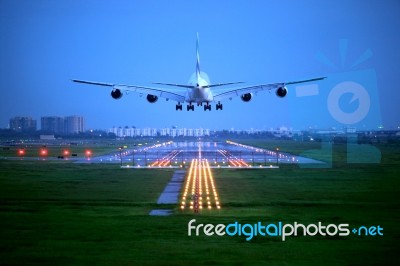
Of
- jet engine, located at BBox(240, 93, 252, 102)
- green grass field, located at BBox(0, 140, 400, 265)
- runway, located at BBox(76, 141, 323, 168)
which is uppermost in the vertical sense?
jet engine, located at BBox(240, 93, 252, 102)

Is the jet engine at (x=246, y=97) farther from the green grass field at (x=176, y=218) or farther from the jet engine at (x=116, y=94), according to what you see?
the jet engine at (x=116, y=94)

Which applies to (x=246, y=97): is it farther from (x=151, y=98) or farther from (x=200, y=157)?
(x=200, y=157)

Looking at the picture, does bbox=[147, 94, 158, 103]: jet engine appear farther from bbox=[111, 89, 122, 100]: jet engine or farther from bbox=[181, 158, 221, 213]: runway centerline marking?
bbox=[181, 158, 221, 213]: runway centerline marking

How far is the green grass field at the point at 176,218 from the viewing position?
2706 centimetres

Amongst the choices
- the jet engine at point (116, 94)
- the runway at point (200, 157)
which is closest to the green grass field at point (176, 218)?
the jet engine at point (116, 94)

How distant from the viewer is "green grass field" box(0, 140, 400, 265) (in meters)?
27.1

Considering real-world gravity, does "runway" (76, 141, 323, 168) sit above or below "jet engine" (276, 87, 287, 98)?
below

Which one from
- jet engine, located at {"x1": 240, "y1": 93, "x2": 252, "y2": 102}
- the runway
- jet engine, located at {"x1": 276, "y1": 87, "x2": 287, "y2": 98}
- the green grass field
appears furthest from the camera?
the runway

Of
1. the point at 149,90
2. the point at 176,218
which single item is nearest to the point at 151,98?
the point at 149,90

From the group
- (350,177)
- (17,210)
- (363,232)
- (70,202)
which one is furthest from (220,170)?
(363,232)

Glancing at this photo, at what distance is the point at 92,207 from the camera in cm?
4178

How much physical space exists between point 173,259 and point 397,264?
9.22 m

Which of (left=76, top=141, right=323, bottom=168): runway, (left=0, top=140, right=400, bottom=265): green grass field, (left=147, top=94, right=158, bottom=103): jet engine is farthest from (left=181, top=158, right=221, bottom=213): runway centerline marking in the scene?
(left=147, top=94, right=158, bottom=103): jet engine

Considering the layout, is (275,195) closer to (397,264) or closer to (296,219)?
(296,219)
